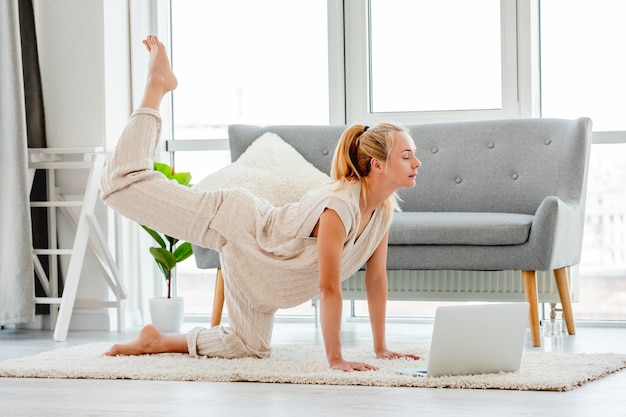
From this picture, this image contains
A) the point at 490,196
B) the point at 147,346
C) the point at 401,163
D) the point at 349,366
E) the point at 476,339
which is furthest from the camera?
the point at 490,196

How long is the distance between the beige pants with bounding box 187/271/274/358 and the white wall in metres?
1.50

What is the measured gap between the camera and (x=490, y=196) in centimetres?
411

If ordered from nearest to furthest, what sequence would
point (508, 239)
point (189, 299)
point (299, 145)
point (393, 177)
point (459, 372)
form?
point (459, 372) → point (393, 177) → point (508, 239) → point (299, 145) → point (189, 299)

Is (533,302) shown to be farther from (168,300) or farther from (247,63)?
(247,63)

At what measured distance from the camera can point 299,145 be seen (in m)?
4.35

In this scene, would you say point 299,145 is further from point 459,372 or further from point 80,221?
point 459,372

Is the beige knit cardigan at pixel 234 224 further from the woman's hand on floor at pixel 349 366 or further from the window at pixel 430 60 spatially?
the window at pixel 430 60

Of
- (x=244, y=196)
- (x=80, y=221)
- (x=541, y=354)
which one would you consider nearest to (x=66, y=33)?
(x=80, y=221)

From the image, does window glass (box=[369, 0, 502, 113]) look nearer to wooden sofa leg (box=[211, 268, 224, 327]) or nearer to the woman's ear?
wooden sofa leg (box=[211, 268, 224, 327])

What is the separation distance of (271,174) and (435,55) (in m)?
1.07

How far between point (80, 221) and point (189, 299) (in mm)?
876

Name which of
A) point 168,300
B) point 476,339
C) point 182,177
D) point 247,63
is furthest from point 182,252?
point 476,339

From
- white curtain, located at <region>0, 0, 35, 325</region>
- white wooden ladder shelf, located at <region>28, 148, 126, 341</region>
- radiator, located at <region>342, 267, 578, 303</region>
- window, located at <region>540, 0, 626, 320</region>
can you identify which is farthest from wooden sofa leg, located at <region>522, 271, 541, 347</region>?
white curtain, located at <region>0, 0, 35, 325</region>

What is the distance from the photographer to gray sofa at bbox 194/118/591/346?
11.6ft
